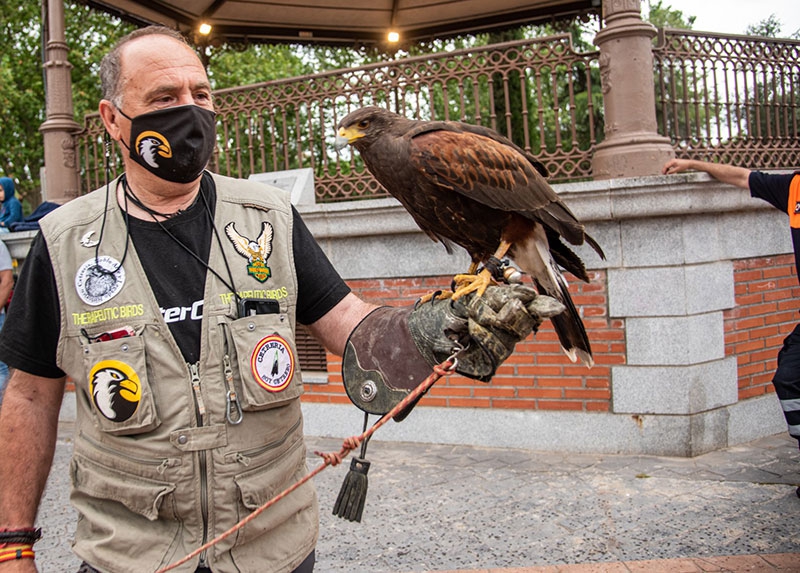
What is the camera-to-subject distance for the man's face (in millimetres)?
1974

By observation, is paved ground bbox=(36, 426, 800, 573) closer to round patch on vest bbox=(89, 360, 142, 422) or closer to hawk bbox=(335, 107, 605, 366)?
hawk bbox=(335, 107, 605, 366)

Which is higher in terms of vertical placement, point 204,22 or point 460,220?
point 204,22

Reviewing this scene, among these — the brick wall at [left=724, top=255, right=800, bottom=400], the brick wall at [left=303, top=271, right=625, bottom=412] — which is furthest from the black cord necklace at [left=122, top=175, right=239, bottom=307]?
the brick wall at [left=724, top=255, right=800, bottom=400]

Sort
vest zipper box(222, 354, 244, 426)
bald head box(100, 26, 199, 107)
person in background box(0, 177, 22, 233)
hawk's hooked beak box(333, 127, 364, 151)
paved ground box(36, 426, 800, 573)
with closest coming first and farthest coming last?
vest zipper box(222, 354, 244, 426) < bald head box(100, 26, 199, 107) < hawk's hooked beak box(333, 127, 364, 151) < paved ground box(36, 426, 800, 573) < person in background box(0, 177, 22, 233)

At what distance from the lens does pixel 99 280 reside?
1.88 meters

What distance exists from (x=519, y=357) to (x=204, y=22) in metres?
7.47

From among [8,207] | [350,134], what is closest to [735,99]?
[350,134]

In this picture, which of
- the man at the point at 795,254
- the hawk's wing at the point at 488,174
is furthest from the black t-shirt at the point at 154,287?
the man at the point at 795,254

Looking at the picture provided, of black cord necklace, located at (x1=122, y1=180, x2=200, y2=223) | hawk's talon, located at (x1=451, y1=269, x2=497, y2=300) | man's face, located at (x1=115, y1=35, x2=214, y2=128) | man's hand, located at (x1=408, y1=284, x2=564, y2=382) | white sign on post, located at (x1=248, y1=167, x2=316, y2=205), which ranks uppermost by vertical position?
white sign on post, located at (x1=248, y1=167, x2=316, y2=205)

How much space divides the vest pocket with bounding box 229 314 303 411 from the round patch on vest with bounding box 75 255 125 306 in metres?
0.35

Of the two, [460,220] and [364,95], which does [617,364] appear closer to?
[460,220]

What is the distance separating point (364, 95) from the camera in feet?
22.5

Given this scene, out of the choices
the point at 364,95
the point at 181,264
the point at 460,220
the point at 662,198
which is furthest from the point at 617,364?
the point at 181,264

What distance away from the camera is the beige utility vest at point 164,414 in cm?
181
